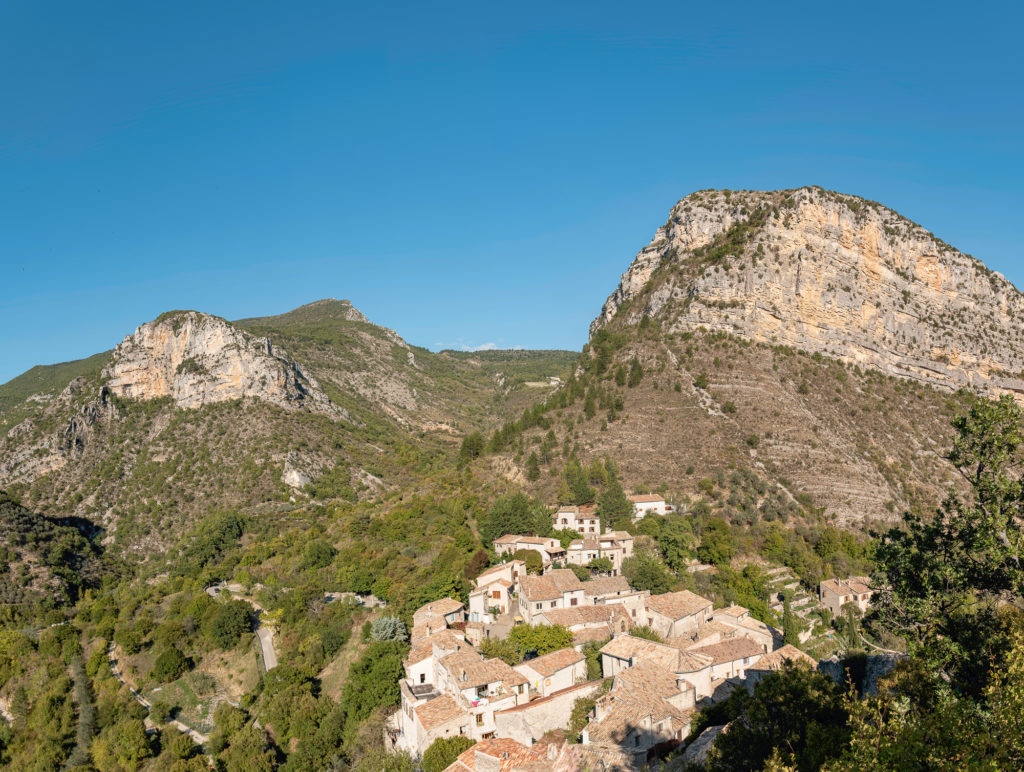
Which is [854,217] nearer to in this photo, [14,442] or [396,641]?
[396,641]

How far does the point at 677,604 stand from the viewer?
3653cm

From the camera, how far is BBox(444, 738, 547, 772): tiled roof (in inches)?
929

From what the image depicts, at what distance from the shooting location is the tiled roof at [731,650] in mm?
30839

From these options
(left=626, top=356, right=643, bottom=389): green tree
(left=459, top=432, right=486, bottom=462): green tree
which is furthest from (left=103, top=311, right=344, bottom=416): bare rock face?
(left=626, top=356, right=643, bottom=389): green tree

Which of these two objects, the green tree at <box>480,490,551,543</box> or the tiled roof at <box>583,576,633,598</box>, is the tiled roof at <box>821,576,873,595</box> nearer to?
the tiled roof at <box>583,576,633,598</box>

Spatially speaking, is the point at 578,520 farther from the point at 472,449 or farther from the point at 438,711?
the point at 472,449

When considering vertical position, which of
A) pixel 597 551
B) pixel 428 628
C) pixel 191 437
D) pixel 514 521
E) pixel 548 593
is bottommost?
pixel 428 628

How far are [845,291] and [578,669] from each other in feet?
220

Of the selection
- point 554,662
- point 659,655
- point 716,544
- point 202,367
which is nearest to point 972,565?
point 659,655

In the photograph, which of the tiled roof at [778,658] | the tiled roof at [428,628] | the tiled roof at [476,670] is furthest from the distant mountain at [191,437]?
the tiled roof at [778,658]

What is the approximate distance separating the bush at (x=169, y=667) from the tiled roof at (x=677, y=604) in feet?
116

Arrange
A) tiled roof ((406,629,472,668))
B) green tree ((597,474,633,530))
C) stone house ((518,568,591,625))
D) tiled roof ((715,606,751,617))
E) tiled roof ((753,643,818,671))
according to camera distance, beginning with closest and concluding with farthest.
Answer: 1. tiled roof ((753,643,818,671))
2. tiled roof ((406,629,472,668))
3. stone house ((518,568,591,625))
4. tiled roof ((715,606,751,617))
5. green tree ((597,474,633,530))

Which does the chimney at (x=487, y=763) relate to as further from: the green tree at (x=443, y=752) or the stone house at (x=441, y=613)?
the stone house at (x=441, y=613)

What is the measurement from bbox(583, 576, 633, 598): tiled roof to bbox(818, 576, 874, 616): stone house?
47.7 feet
